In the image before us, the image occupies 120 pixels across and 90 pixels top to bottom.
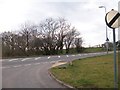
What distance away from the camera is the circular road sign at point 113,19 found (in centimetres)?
919

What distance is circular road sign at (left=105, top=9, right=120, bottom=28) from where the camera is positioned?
9188 millimetres

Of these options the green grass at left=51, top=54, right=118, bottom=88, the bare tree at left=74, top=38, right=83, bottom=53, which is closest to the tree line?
the bare tree at left=74, top=38, right=83, bottom=53

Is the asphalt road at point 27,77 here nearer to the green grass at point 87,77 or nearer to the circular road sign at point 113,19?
the green grass at point 87,77

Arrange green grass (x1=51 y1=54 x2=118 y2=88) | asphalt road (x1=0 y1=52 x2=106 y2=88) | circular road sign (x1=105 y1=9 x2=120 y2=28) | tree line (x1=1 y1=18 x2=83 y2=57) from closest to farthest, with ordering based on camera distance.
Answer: circular road sign (x1=105 y1=9 x2=120 y2=28) → green grass (x1=51 y1=54 x2=118 y2=88) → asphalt road (x1=0 y1=52 x2=106 y2=88) → tree line (x1=1 y1=18 x2=83 y2=57)

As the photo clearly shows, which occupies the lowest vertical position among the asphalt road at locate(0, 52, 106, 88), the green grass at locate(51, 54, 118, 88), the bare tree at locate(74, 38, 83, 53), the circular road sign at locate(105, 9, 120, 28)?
the asphalt road at locate(0, 52, 106, 88)

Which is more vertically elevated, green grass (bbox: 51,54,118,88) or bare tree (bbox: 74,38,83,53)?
bare tree (bbox: 74,38,83,53)

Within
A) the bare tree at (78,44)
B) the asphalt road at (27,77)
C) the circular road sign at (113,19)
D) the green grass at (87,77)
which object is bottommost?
the asphalt road at (27,77)

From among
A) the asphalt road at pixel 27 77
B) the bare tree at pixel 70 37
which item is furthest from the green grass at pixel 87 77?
the bare tree at pixel 70 37

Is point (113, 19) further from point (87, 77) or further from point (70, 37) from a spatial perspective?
point (70, 37)

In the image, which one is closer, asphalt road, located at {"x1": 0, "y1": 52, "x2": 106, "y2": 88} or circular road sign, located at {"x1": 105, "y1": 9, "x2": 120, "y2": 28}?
circular road sign, located at {"x1": 105, "y1": 9, "x2": 120, "y2": 28}

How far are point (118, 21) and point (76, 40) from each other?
66.8m

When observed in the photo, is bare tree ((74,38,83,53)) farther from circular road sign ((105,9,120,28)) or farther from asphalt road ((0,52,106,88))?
circular road sign ((105,9,120,28))

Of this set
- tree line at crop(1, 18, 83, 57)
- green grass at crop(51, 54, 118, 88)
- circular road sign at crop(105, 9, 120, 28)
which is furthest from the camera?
tree line at crop(1, 18, 83, 57)

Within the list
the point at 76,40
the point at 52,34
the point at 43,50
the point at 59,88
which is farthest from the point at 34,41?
the point at 59,88
